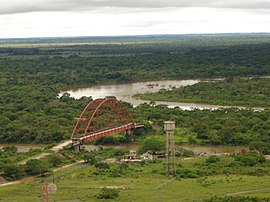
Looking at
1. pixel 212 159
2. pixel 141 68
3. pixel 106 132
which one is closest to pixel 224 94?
pixel 106 132

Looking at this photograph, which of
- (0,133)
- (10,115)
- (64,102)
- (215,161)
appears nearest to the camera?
(215,161)

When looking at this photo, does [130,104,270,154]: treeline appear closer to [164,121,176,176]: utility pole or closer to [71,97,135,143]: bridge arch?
[71,97,135,143]: bridge arch

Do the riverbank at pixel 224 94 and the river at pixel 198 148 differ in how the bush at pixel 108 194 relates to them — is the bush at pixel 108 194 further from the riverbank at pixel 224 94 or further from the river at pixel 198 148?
the riverbank at pixel 224 94

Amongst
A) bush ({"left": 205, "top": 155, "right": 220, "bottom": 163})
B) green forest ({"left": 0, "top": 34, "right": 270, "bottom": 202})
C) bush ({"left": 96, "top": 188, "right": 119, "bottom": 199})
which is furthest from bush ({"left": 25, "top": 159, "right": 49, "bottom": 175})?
bush ({"left": 205, "top": 155, "right": 220, "bottom": 163})

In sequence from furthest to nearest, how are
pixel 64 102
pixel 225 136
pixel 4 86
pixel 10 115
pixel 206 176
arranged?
pixel 4 86
pixel 64 102
pixel 10 115
pixel 225 136
pixel 206 176

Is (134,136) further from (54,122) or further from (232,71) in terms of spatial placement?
(232,71)

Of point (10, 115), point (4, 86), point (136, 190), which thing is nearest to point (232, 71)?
point (4, 86)

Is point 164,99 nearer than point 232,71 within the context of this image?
Yes
